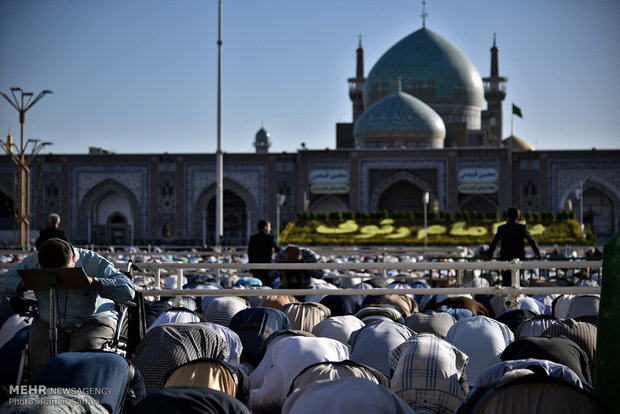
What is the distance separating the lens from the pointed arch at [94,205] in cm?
4247

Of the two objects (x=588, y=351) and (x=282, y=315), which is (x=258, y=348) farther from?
(x=588, y=351)

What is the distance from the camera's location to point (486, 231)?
29219mm

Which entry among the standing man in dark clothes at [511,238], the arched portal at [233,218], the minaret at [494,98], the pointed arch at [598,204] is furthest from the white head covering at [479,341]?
the minaret at [494,98]

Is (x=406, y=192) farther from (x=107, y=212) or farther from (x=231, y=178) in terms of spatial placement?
(x=107, y=212)

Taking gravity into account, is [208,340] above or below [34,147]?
below

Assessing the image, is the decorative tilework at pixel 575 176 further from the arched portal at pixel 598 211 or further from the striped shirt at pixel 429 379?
the striped shirt at pixel 429 379

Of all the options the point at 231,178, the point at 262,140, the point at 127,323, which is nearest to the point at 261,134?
the point at 262,140

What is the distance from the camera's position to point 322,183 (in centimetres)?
4125

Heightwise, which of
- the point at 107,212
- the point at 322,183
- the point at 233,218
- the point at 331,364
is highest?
the point at 322,183

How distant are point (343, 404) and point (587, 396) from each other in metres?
0.89

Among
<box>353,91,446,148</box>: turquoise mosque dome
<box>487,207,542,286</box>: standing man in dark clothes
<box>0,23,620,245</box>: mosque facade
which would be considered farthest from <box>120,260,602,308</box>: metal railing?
<box>353,91,446,148</box>: turquoise mosque dome

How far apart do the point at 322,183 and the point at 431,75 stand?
9636mm

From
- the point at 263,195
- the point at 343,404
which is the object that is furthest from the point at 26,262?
the point at 263,195

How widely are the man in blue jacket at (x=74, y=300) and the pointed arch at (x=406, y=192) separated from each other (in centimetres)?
3631
